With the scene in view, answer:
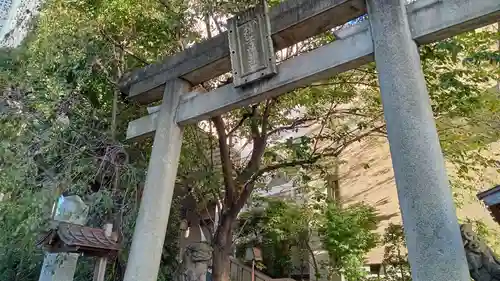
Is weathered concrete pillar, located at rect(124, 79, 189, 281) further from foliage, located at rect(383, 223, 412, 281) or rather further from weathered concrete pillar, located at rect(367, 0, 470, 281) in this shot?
foliage, located at rect(383, 223, 412, 281)

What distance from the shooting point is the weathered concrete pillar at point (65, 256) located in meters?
4.38

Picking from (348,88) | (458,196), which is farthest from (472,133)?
(348,88)

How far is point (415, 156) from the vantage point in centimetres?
268

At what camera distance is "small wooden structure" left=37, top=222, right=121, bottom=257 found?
384 cm

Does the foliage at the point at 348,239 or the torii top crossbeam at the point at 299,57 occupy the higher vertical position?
the torii top crossbeam at the point at 299,57

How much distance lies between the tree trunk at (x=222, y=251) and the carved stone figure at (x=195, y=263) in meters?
0.21

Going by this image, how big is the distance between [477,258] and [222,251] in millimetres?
3880

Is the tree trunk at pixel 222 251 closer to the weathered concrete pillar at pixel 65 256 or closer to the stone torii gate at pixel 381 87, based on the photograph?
the weathered concrete pillar at pixel 65 256

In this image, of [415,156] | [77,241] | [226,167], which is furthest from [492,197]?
[226,167]

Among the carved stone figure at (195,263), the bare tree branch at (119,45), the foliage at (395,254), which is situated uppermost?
the bare tree branch at (119,45)

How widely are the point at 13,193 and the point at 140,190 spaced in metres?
1.48

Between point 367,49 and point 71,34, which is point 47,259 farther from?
point 367,49

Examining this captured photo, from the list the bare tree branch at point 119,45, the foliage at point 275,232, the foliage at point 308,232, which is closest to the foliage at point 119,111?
the bare tree branch at point 119,45

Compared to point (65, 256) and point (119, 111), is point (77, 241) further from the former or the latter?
point (119, 111)
